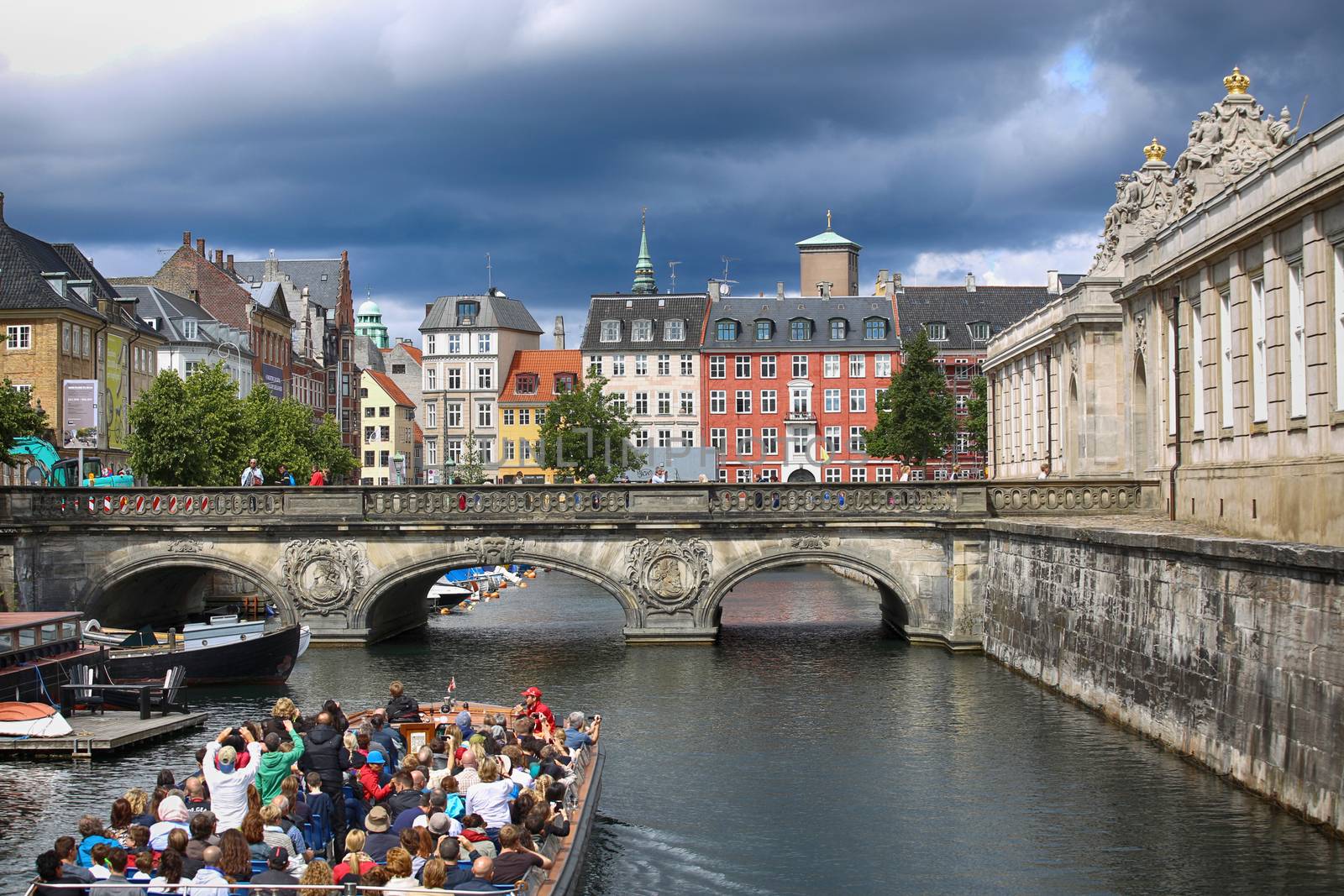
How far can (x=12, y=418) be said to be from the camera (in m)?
50.4

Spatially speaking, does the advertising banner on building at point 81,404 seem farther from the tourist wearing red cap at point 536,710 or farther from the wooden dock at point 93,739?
the tourist wearing red cap at point 536,710

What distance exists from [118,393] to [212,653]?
48.3 meters

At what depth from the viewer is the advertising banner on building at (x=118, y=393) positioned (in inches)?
3238

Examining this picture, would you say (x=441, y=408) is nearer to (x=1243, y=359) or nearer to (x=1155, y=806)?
(x=1243, y=359)

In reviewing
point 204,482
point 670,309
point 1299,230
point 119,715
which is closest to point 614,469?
point 670,309

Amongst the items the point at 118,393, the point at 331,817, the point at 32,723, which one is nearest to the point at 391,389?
the point at 118,393

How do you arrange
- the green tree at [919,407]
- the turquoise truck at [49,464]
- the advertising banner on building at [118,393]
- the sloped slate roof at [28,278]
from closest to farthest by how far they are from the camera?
the turquoise truck at [49,464] < the sloped slate roof at [28,278] < the advertising banner on building at [118,393] < the green tree at [919,407]

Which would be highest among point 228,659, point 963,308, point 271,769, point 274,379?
point 963,308

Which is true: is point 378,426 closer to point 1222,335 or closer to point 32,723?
point 32,723

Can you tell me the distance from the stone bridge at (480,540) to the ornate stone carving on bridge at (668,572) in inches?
1.6

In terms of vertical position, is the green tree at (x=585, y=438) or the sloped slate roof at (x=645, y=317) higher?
the sloped slate roof at (x=645, y=317)

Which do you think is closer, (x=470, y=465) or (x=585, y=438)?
(x=585, y=438)

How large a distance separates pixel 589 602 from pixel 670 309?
147 feet

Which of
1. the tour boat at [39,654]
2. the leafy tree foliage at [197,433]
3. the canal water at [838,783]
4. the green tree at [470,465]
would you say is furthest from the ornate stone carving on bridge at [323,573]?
the green tree at [470,465]
